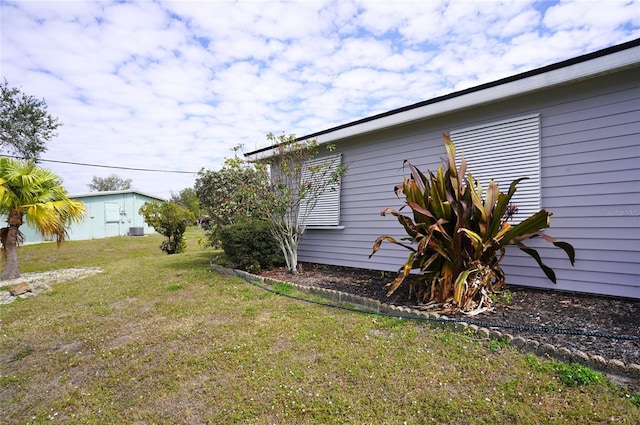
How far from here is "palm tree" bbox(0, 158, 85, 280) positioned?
6359 mm

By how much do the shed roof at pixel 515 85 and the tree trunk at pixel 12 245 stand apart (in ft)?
23.3

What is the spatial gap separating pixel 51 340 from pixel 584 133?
21.4 ft

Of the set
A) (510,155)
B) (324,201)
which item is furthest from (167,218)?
(510,155)

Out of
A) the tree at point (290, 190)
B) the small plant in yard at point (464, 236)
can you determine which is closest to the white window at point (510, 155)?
the small plant in yard at point (464, 236)

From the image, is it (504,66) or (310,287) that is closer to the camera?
(310,287)

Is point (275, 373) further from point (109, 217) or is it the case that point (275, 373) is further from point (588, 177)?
point (109, 217)

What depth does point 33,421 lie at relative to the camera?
7.00ft

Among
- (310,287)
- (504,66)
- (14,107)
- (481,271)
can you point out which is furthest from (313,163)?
(14,107)

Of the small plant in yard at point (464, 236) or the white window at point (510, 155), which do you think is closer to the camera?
the small plant in yard at point (464, 236)

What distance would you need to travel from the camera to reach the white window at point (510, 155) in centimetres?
410

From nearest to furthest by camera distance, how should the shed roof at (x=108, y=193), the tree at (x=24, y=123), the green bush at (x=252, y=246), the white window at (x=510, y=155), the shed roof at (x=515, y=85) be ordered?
1. the shed roof at (x=515, y=85)
2. the white window at (x=510, y=155)
3. the green bush at (x=252, y=246)
4. the tree at (x=24, y=123)
5. the shed roof at (x=108, y=193)

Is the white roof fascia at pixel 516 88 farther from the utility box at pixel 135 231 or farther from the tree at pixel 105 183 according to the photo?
the tree at pixel 105 183

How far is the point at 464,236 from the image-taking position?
352 centimetres

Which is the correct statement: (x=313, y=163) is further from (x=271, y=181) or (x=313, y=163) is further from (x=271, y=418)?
(x=271, y=418)
